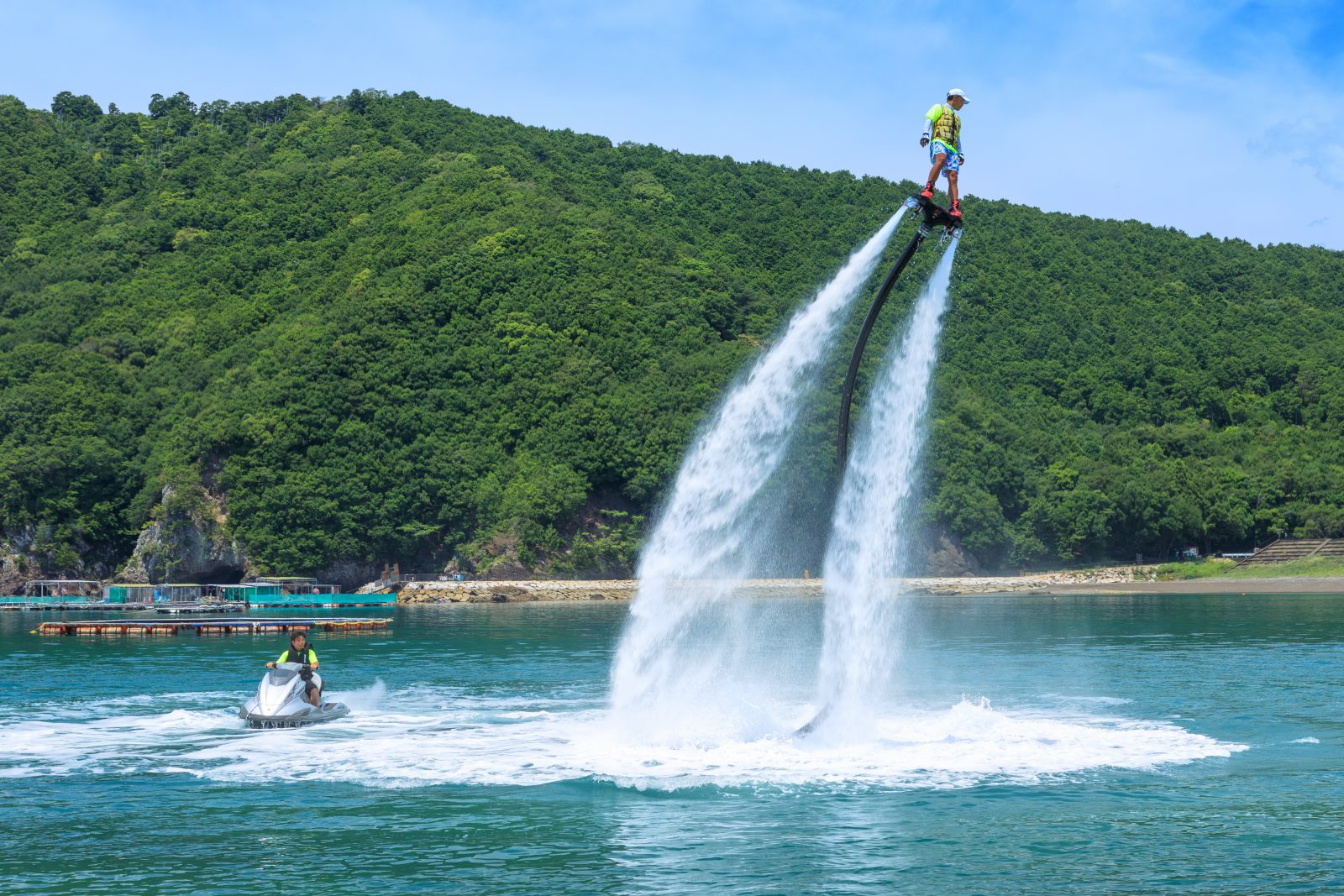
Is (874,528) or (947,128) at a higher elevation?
(947,128)

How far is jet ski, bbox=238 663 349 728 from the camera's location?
123 ft

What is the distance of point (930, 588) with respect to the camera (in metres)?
139

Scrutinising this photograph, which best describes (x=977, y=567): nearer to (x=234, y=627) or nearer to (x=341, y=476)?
(x=341, y=476)

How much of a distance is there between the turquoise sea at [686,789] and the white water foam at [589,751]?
0.39 ft

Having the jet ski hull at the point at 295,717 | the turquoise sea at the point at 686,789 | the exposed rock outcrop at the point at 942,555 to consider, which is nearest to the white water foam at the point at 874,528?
the turquoise sea at the point at 686,789

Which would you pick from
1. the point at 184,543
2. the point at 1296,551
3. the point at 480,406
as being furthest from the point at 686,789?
the point at 1296,551

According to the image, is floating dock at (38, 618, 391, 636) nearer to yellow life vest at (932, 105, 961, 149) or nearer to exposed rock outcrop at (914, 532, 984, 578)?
yellow life vest at (932, 105, 961, 149)

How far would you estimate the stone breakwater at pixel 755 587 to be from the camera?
131 metres

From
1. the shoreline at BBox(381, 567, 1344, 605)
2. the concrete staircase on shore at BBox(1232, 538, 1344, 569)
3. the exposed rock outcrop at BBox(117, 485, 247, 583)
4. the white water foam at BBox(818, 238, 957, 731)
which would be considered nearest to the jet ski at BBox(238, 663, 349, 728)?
the white water foam at BBox(818, 238, 957, 731)

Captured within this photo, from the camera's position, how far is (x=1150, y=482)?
15950 cm

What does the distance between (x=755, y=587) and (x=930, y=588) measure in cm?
1782

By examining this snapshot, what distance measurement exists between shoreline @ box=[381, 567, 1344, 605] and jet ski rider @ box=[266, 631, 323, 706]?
3364 inches

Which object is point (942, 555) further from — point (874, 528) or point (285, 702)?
point (874, 528)

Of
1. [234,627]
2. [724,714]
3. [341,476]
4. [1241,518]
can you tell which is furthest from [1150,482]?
[724,714]
